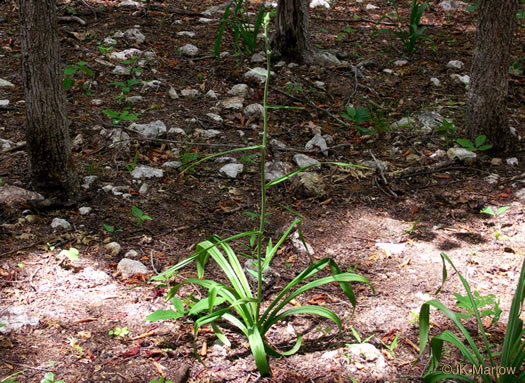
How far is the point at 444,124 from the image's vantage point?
160 inches

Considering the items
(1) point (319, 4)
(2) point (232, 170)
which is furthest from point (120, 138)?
(1) point (319, 4)

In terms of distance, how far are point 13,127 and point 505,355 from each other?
349 centimetres

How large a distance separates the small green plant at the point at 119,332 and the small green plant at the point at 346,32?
4305mm

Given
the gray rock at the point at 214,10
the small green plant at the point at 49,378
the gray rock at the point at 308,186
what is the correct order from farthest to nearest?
the gray rock at the point at 214,10, the gray rock at the point at 308,186, the small green plant at the point at 49,378

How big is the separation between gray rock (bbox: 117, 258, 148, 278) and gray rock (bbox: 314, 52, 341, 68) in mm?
3095

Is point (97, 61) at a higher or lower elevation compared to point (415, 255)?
higher

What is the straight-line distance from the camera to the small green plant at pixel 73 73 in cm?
422

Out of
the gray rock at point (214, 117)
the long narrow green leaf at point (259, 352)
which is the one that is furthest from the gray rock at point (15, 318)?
the gray rock at point (214, 117)

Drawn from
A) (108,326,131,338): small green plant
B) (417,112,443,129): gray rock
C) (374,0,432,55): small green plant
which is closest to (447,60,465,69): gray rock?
(374,0,432,55): small green plant

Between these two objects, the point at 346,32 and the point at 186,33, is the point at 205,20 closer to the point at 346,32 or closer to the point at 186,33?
the point at 186,33

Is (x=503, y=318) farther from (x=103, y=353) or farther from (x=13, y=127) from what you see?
(x=13, y=127)

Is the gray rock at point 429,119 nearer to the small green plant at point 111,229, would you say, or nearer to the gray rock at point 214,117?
the gray rock at point 214,117

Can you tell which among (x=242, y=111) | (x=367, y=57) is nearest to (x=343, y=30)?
(x=367, y=57)

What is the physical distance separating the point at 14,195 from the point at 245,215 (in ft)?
4.46
